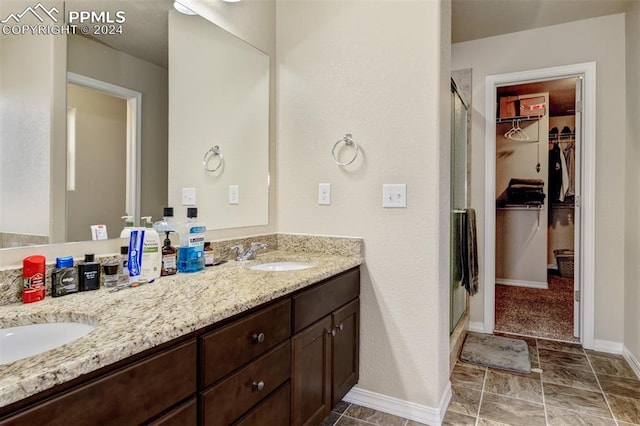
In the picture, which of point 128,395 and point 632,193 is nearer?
point 128,395

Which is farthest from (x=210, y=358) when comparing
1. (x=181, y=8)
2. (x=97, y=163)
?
(x=181, y=8)

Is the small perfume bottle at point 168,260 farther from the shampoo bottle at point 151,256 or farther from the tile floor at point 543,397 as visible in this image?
the tile floor at point 543,397

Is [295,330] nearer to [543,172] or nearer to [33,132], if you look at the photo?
[33,132]

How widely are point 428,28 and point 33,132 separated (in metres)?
1.71

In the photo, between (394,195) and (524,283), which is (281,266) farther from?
(524,283)

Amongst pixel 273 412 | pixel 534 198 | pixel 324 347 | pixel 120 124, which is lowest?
pixel 273 412

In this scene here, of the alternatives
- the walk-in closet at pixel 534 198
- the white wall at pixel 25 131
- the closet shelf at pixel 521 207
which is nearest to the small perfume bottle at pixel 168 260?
the white wall at pixel 25 131

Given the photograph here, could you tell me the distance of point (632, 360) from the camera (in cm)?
254

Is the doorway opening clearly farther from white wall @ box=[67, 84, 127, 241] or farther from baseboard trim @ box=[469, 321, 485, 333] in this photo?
white wall @ box=[67, 84, 127, 241]

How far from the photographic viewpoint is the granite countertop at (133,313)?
66cm

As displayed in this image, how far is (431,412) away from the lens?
187cm

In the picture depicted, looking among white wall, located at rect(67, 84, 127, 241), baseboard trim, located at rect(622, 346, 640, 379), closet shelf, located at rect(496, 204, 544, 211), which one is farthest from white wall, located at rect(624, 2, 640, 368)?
white wall, located at rect(67, 84, 127, 241)

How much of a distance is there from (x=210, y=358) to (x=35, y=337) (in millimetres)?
437

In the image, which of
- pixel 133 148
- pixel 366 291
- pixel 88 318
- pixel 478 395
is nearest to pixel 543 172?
pixel 478 395
